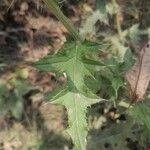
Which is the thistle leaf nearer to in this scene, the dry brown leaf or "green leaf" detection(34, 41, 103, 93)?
"green leaf" detection(34, 41, 103, 93)

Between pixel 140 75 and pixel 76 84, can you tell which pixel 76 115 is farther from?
pixel 140 75

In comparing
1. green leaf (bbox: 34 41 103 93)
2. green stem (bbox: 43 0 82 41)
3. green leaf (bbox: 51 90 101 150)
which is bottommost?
green leaf (bbox: 51 90 101 150)

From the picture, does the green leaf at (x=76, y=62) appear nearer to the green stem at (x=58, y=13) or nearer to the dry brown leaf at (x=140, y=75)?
the green stem at (x=58, y=13)

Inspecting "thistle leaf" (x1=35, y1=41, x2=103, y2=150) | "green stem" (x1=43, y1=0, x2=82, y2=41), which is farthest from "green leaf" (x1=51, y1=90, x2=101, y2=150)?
"green stem" (x1=43, y1=0, x2=82, y2=41)

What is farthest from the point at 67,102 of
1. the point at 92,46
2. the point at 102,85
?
the point at 102,85

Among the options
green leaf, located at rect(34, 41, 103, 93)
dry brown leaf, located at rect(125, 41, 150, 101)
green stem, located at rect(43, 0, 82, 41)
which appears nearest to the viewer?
green stem, located at rect(43, 0, 82, 41)

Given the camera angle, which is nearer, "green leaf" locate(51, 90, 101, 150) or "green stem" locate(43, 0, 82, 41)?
"green stem" locate(43, 0, 82, 41)

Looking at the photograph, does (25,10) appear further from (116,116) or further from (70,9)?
(116,116)

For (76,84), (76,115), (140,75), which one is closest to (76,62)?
(76,84)
